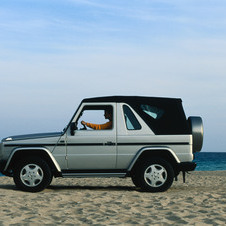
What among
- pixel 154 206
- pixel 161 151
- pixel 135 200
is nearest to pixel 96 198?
pixel 135 200

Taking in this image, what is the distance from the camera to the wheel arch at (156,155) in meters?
9.77

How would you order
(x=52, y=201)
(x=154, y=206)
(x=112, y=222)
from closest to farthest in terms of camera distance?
(x=112, y=222) → (x=154, y=206) → (x=52, y=201)

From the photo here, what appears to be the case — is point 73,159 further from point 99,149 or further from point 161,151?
point 161,151

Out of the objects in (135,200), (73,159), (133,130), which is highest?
(133,130)

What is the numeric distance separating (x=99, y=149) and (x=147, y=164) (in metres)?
1.09

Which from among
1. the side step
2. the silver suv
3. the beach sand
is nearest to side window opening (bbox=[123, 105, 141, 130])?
the silver suv

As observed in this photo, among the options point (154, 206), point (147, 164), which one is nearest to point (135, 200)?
point (154, 206)

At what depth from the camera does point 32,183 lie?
980 cm

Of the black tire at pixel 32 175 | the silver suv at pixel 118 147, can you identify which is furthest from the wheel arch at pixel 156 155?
the black tire at pixel 32 175

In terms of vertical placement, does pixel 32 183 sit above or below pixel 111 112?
below

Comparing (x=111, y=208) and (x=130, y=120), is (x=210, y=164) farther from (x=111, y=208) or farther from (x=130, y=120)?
(x=111, y=208)

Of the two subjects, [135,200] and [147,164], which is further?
[147,164]

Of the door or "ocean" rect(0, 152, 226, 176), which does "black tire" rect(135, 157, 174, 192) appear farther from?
"ocean" rect(0, 152, 226, 176)

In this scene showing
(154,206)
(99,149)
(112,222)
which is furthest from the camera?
(99,149)
